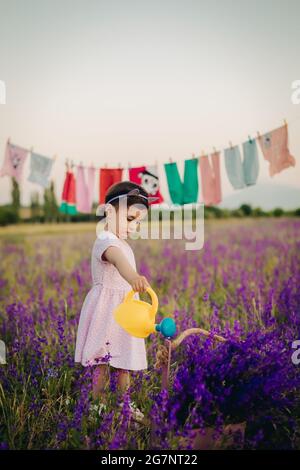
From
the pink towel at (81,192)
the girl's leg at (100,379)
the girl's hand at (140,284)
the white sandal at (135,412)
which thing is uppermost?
the pink towel at (81,192)

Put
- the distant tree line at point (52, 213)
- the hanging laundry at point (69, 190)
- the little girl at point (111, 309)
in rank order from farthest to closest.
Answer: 1. the distant tree line at point (52, 213)
2. the hanging laundry at point (69, 190)
3. the little girl at point (111, 309)

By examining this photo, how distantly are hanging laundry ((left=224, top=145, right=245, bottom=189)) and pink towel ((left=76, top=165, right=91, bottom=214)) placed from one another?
4.48 feet

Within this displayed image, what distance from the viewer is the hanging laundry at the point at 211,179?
466 centimetres

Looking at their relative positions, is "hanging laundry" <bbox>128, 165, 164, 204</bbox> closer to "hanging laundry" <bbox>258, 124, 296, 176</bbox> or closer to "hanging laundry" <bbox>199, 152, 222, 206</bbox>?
"hanging laundry" <bbox>199, 152, 222, 206</bbox>

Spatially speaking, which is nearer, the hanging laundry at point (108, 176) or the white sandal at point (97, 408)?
the white sandal at point (97, 408)

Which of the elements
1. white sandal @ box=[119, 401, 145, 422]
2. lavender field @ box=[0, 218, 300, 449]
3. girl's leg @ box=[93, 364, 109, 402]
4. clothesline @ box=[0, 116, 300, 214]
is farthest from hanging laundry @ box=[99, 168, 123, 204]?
white sandal @ box=[119, 401, 145, 422]

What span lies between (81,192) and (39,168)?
49cm

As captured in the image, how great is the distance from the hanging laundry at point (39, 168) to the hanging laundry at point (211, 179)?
4.53 feet

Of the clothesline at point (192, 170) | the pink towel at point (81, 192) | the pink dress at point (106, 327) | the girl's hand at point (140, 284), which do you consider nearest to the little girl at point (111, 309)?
the pink dress at point (106, 327)

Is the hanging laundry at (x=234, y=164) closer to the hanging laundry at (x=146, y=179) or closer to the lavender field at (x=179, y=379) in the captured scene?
the hanging laundry at (x=146, y=179)

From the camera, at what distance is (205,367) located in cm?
219

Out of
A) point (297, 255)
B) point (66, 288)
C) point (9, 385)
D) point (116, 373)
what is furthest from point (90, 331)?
point (297, 255)

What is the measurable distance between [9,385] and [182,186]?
2.56 meters
